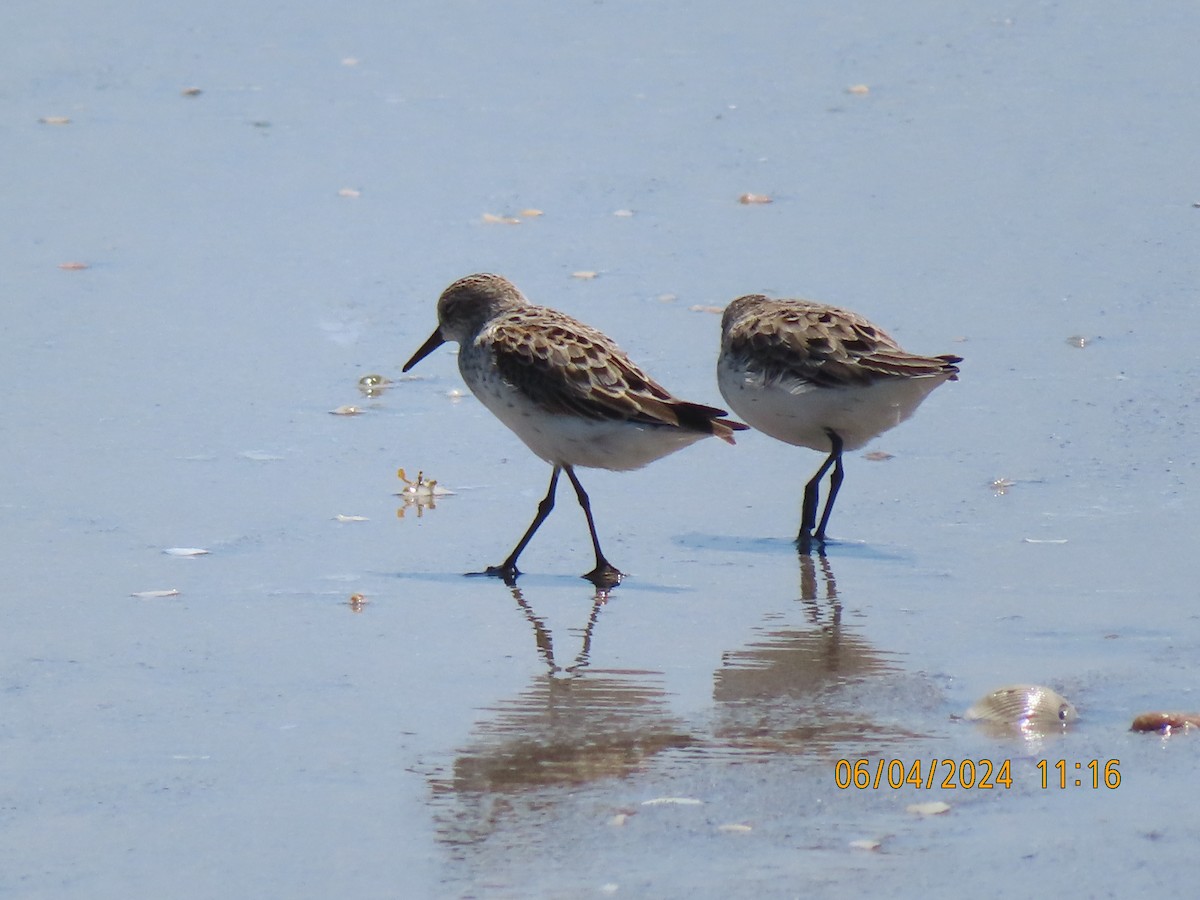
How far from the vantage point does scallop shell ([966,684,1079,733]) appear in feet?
17.6

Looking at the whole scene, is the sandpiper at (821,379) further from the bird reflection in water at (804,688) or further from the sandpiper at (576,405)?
the bird reflection in water at (804,688)

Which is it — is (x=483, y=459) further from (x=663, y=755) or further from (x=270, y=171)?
(x=270, y=171)

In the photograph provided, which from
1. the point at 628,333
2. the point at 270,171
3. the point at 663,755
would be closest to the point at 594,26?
the point at 270,171

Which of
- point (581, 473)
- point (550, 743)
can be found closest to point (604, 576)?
point (581, 473)

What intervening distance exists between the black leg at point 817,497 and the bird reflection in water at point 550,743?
1563 mm

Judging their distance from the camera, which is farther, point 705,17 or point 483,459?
point 705,17

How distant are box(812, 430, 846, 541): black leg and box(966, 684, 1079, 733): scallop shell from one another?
82.7 inches

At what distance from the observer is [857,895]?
4.36 m

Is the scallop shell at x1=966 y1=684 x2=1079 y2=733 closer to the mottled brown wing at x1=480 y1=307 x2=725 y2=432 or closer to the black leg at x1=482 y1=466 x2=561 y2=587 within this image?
the mottled brown wing at x1=480 y1=307 x2=725 y2=432

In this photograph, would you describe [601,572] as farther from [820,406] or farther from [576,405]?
[820,406]

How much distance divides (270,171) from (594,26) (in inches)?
164
